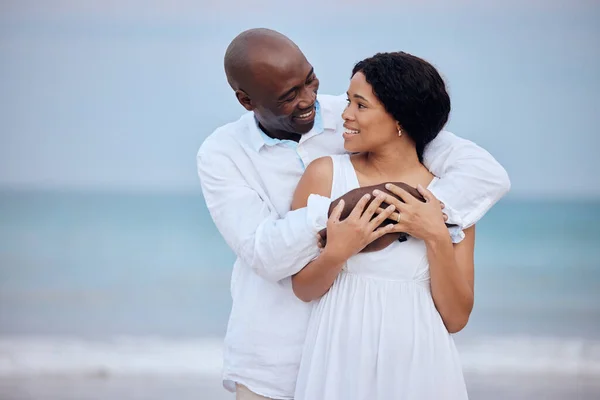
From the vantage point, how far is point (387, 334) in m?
1.93

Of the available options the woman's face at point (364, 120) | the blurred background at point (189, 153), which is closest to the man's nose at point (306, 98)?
the woman's face at point (364, 120)

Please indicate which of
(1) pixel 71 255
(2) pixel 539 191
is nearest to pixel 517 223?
(2) pixel 539 191

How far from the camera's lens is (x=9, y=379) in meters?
4.68

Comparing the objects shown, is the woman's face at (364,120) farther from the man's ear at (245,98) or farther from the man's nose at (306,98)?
the man's ear at (245,98)

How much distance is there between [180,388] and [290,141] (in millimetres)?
2753

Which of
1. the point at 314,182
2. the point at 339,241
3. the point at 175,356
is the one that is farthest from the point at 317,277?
the point at 175,356

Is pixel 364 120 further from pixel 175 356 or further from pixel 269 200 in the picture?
pixel 175 356

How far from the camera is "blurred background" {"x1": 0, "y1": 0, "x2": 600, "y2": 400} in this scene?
226 inches

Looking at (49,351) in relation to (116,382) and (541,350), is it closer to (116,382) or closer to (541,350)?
(116,382)

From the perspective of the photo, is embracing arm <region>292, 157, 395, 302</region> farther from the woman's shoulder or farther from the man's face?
the man's face

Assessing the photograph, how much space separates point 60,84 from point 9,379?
3.24 m

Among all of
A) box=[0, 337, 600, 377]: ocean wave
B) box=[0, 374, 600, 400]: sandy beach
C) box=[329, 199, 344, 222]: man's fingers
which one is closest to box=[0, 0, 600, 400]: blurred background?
box=[0, 337, 600, 377]: ocean wave

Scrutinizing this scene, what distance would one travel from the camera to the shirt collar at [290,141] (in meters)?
2.09


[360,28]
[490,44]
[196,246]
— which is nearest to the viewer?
[360,28]
